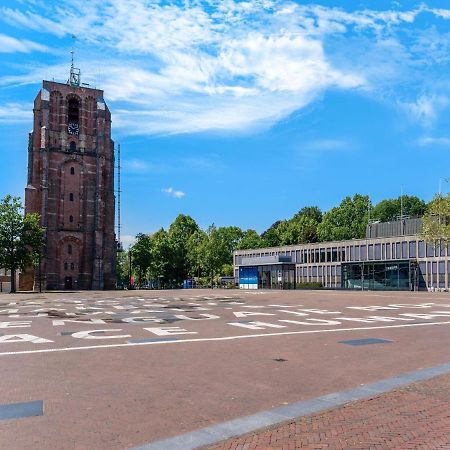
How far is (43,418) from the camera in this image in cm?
595

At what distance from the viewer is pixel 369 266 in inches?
2633

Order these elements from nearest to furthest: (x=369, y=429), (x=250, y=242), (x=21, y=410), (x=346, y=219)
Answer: (x=369, y=429) → (x=21, y=410) → (x=346, y=219) → (x=250, y=242)

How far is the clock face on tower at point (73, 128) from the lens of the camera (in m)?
78.1

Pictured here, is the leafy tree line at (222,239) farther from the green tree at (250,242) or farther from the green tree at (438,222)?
the green tree at (438,222)

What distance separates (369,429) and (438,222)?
45.5 meters

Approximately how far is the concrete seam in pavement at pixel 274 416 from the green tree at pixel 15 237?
59.4m

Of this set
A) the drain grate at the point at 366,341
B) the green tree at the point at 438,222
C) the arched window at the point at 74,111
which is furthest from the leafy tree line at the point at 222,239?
the drain grate at the point at 366,341

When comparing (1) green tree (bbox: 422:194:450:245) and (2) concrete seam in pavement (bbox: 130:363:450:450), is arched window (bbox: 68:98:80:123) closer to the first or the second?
(1) green tree (bbox: 422:194:450:245)

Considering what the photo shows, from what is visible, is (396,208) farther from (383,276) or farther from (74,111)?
(74,111)

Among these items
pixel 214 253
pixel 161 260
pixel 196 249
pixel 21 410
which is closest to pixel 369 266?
pixel 214 253

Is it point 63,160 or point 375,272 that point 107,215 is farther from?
point 375,272

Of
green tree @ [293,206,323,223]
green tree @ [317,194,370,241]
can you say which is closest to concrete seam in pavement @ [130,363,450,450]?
green tree @ [317,194,370,241]

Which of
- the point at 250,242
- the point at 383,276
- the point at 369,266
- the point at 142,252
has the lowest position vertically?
the point at 383,276

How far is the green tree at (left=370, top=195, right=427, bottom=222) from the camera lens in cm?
10112
